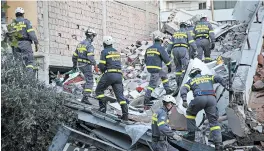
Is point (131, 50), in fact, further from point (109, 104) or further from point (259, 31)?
point (109, 104)

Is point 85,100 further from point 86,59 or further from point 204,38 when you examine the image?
point 204,38

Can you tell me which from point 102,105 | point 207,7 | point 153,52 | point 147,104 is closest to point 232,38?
point 153,52

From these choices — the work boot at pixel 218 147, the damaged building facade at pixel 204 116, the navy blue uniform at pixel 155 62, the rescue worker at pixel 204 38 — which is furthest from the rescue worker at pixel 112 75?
the rescue worker at pixel 204 38

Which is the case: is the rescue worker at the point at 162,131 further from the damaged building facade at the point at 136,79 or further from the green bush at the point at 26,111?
the green bush at the point at 26,111

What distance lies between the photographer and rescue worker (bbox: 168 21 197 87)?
37.1 ft

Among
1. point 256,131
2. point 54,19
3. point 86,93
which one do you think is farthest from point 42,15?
point 256,131

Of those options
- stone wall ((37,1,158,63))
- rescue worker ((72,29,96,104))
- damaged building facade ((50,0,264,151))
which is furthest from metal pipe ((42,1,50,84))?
rescue worker ((72,29,96,104))

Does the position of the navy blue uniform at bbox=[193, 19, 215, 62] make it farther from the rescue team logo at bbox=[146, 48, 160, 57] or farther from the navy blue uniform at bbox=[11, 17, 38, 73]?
the navy blue uniform at bbox=[11, 17, 38, 73]

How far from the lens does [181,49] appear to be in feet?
37.2

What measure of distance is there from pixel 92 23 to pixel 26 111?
8723 mm

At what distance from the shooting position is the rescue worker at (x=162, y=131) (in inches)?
294

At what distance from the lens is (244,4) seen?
17.1 metres

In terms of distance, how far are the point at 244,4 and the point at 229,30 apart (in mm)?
1165

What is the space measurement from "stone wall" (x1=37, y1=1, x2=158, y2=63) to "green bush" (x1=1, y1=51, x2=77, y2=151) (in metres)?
4.99
